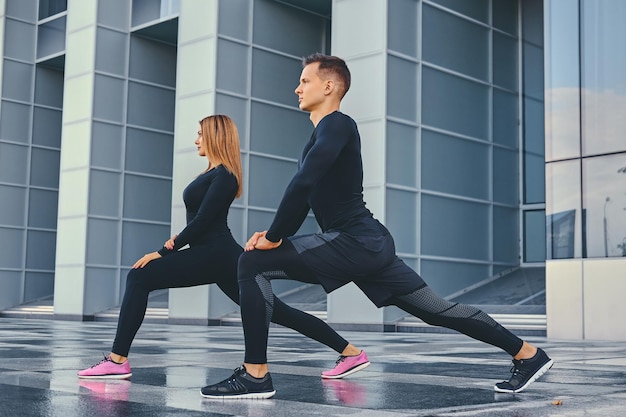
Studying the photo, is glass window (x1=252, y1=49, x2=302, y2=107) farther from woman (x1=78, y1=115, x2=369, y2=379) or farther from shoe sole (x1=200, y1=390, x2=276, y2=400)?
shoe sole (x1=200, y1=390, x2=276, y2=400)

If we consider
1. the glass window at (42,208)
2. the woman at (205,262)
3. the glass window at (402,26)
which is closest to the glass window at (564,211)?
the glass window at (402,26)

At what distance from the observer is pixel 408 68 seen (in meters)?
15.9

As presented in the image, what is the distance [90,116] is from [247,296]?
18464 millimetres

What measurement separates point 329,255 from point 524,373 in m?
1.21

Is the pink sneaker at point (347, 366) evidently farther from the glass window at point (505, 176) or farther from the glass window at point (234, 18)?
the glass window at point (234, 18)

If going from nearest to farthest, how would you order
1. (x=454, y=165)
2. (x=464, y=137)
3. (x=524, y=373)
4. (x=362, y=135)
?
(x=524, y=373), (x=362, y=135), (x=454, y=165), (x=464, y=137)

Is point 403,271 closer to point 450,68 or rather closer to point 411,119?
point 411,119

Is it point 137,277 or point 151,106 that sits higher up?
point 151,106

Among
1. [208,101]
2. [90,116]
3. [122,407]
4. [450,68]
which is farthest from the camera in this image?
[90,116]

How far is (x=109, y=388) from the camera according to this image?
15.0 ft

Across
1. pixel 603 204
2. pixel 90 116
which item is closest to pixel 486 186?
pixel 603 204

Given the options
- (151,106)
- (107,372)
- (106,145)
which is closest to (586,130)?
(107,372)

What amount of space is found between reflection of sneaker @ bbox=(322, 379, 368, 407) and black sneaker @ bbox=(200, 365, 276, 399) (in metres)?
0.32

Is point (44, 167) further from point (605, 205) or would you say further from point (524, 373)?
point (524, 373)
